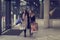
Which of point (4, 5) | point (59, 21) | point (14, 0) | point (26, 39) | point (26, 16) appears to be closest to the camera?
point (26, 39)

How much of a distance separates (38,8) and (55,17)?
5.97ft

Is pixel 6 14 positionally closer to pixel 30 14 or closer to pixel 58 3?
pixel 30 14

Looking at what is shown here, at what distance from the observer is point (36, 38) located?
12.9 m

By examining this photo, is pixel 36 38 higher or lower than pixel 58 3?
lower

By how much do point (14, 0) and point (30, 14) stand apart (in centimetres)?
440

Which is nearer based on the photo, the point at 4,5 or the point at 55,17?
the point at 4,5

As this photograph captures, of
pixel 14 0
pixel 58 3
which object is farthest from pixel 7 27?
pixel 58 3

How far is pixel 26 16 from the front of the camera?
1363cm

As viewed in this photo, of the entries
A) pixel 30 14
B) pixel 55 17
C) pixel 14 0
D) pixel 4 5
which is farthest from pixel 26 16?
pixel 55 17

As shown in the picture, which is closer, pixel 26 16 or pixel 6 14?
pixel 26 16

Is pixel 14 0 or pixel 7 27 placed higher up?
pixel 14 0

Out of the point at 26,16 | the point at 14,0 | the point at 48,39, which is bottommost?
the point at 48,39

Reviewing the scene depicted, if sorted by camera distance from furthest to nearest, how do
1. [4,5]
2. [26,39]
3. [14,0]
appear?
[14,0] < [4,5] < [26,39]

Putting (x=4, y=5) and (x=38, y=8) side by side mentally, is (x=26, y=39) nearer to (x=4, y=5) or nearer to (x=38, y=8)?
(x=4, y=5)
